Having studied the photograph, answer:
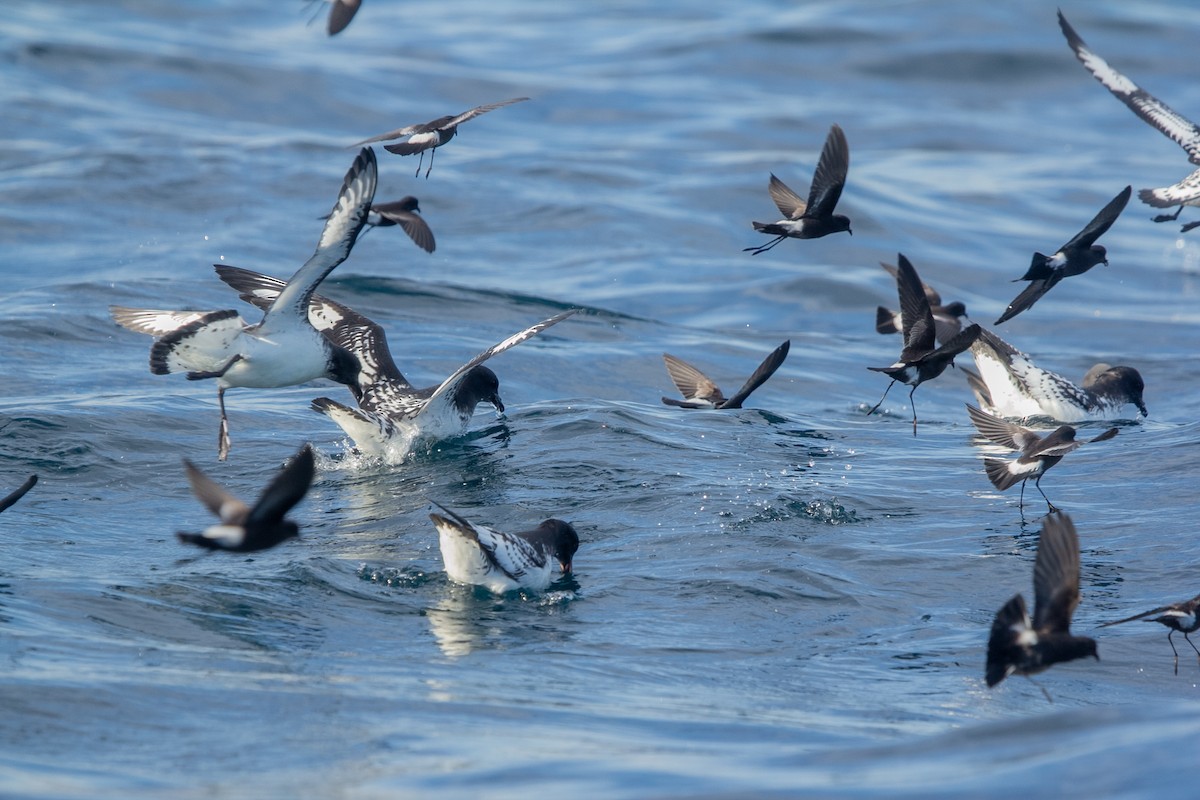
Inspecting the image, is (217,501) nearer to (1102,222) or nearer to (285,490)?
(285,490)

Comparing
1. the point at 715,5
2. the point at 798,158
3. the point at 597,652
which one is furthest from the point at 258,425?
the point at 715,5

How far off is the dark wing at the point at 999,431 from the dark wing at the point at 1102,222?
1188 mm

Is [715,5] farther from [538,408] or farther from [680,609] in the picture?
[680,609]

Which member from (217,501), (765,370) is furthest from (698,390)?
(217,501)

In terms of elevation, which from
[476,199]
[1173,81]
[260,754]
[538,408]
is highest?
[1173,81]

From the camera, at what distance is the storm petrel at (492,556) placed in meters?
7.32

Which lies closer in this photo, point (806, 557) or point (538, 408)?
point (806, 557)

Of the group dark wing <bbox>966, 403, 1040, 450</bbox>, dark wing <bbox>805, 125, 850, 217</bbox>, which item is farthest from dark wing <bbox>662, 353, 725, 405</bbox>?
dark wing <bbox>805, 125, 850, 217</bbox>

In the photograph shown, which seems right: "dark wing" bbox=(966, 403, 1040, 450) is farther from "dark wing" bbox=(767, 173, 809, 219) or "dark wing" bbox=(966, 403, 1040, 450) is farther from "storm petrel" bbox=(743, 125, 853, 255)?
"dark wing" bbox=(767, 173, 809, 219)

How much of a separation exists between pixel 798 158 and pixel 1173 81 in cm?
985

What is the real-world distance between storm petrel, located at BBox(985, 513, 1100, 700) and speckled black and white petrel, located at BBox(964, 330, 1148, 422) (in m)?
5.99

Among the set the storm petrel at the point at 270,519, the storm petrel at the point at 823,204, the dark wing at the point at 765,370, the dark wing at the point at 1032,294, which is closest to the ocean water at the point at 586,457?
the dark wing at the point at 765,370

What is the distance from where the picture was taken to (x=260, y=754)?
533 centimetres

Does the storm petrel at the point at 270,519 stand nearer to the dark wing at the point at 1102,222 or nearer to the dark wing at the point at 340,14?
the dark wing at the point at 340,14
